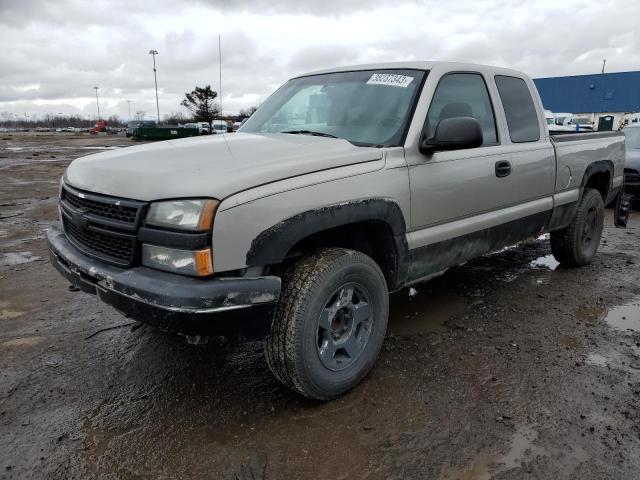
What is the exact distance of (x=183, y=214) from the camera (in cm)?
226

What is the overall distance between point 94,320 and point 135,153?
64.1 inches

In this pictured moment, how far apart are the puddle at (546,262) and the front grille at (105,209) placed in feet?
14.7

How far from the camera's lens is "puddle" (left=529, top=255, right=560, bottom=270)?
5.47 metres

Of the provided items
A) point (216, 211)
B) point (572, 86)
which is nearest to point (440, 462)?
point (216, 211)

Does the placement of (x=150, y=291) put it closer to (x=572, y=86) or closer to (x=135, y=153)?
(x=135, y=153)

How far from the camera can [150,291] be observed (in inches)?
88.5

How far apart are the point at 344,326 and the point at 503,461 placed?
40.3 inches

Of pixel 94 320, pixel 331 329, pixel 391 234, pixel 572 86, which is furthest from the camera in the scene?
pixel 572 86

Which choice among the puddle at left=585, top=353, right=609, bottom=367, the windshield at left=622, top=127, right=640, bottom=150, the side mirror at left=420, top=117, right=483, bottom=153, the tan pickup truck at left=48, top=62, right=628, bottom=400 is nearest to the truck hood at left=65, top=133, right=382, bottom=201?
the tan pickup truck at left=48, top=62, right=628, bottom=400

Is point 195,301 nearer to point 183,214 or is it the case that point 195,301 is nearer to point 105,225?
point 183,214

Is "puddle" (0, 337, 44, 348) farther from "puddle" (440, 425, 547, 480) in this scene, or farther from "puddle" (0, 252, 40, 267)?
"puddle" (440, 425, 547, 480)

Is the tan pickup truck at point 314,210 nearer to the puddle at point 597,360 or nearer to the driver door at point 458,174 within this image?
the driver door at point 458,174

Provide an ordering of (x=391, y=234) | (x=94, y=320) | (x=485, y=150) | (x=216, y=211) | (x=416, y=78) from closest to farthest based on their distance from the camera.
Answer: (x=216, y=211) → (x=391, y=234) → (x=416, y=78) → (x=485, y=150) → (x=94, y=320)

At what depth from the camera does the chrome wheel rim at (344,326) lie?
2705 millimetres
